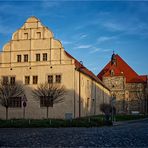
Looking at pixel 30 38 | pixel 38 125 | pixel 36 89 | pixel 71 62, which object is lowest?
pixel 38 125

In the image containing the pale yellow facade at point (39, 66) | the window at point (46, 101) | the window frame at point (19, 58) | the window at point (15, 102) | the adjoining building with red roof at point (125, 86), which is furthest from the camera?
the adjoining building with red roof at point (125, 86)

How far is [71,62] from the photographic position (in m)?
40.7

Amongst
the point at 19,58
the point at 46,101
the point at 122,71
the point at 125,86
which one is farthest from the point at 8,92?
the point at 122,71

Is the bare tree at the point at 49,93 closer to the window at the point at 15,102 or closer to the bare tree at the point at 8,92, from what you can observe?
the bare tree at the point at 8,92

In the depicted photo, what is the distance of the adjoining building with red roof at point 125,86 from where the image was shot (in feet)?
251

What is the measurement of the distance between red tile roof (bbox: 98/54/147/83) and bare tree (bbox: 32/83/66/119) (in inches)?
1526

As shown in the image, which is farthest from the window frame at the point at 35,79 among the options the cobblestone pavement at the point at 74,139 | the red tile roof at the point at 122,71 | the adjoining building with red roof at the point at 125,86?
the red tile roof at the point at 122,71

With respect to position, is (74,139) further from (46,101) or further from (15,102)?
(15,102)

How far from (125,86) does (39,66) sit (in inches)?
1602

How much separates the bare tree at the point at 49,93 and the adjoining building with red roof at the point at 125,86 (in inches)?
1455

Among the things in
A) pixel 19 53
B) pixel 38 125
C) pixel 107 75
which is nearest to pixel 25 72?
pixel 19 53

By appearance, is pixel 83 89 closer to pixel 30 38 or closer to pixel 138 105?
pixel 30 38

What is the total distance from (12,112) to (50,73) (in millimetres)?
7365

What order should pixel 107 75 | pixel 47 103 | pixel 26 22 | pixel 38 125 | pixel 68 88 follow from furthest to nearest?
pixel 107 75 → pixel 26 22 → pixel 68 88 → pixel 47 103 → pixel 38 125
